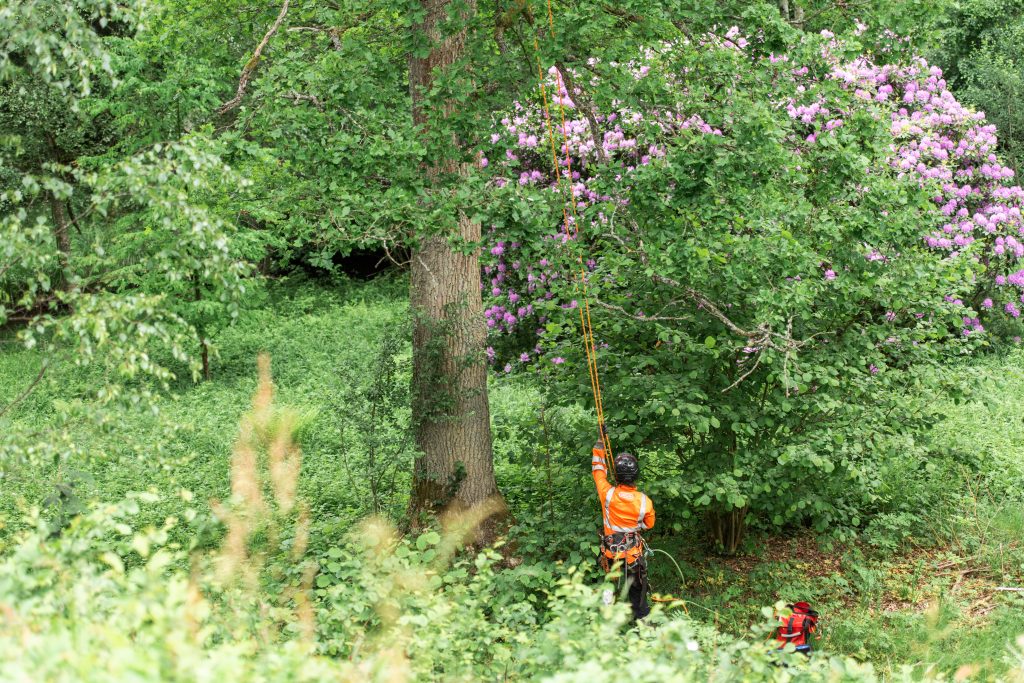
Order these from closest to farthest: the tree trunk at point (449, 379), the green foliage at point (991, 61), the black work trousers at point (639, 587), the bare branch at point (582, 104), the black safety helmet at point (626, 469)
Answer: the black safety helmet at point (626, 469)
the black work trousers at point (639, 587)
the bare branch at point (582, 104)
the tree trunk at point (449, 379)
the green foliage at point (991, 61)

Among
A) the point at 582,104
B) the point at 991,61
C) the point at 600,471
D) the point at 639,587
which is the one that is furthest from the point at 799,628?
the point at 991,61

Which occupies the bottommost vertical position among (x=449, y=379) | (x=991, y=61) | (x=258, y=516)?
(x=258, y=516)

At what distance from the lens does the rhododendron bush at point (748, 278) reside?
6.60m

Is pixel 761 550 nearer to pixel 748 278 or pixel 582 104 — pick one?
pixel 748 278

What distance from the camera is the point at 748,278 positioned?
6.82 meters

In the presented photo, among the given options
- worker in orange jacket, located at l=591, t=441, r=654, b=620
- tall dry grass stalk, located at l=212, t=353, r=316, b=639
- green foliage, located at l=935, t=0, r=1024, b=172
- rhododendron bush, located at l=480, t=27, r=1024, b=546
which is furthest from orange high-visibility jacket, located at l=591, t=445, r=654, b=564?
green foliage, located at l=935, t=0, r=1024, b=172

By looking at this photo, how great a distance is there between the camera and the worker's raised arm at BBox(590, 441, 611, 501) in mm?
6867

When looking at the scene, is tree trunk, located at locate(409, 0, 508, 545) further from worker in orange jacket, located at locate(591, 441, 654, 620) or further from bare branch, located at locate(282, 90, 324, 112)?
worker in orange jacket, located at locate(591, 441, 654, 620)

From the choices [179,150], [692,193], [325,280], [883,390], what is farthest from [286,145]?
[325,280]

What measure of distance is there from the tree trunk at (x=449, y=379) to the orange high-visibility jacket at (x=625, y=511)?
1.81m

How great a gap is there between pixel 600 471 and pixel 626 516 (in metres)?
0.37

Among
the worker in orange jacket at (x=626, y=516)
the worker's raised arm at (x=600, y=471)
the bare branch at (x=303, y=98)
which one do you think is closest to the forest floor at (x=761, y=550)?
the worker in orange jacket at (x=626, y=516)

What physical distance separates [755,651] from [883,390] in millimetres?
A: 3890

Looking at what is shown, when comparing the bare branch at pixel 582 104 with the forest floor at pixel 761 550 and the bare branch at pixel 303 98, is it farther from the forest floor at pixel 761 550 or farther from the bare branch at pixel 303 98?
the forest floor at pixel 761 550
